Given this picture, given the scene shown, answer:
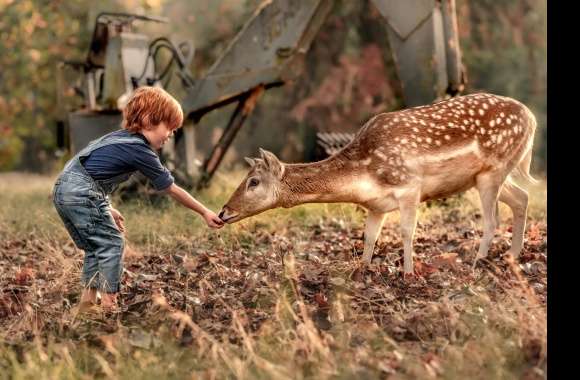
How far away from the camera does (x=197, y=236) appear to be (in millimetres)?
9344

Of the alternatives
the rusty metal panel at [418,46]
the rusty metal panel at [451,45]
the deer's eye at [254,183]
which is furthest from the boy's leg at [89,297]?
the rusty metal panel at [451,45]

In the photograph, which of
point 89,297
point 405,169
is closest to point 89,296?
point 89,297

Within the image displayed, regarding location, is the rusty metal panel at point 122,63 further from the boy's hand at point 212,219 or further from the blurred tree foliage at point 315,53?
the blurred tree foliage at point 315,53

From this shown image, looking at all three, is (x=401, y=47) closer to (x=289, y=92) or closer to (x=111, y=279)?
(x=111, y=279)

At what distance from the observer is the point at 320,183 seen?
23.1 feet

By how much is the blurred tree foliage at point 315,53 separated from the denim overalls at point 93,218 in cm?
1426

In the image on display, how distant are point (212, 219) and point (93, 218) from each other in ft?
2.80

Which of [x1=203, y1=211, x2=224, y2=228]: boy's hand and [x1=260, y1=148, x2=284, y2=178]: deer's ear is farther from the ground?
[x1=260, y1=148, x2=284, y2=178]: deer's ear

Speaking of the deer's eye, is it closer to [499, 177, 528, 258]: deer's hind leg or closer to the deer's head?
the deer's head

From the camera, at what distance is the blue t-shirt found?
6051 millimetres

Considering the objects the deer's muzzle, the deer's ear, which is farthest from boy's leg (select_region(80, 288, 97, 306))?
the deer's ear

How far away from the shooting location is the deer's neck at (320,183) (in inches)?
276

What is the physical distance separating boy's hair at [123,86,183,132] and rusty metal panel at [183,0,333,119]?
4333 millimetres
